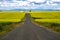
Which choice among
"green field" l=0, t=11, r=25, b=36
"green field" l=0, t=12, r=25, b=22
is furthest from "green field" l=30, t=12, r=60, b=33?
"green field" l=0, t=11, r=25, b=36

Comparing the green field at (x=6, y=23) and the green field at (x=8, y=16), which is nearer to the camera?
the green field at (x=6, y=23)

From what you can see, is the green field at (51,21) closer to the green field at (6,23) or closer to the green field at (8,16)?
the green field at (8,16)

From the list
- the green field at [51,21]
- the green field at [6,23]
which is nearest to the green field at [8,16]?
the green field at [6,23]

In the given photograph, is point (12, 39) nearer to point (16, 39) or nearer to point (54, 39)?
point (16, 39)

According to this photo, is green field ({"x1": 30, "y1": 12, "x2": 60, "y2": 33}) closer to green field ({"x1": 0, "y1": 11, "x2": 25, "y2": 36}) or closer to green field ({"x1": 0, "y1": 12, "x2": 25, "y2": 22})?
green field ({"x1": 0, "y1": 12, "x2": 25, "y2": 22})

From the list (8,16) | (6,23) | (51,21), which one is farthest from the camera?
(8,16)

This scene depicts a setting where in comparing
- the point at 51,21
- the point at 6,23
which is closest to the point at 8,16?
the point at 6,23

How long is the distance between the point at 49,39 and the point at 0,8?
585 centimetres

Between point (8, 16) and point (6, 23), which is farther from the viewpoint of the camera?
point (8, 16)

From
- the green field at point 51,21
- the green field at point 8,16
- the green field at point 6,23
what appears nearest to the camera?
the green field at point 6,23

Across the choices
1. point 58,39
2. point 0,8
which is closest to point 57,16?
point 0,8

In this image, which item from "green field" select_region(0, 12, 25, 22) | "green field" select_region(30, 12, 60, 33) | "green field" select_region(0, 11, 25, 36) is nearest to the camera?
"green field" select_region(0, 11, 25, 36)

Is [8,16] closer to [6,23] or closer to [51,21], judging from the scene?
[6,23]

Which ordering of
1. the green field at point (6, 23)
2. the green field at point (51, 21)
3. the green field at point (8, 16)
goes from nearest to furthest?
the green field at point (6, 23), the green field at point (51, 21), the green field at point (8, 16)
